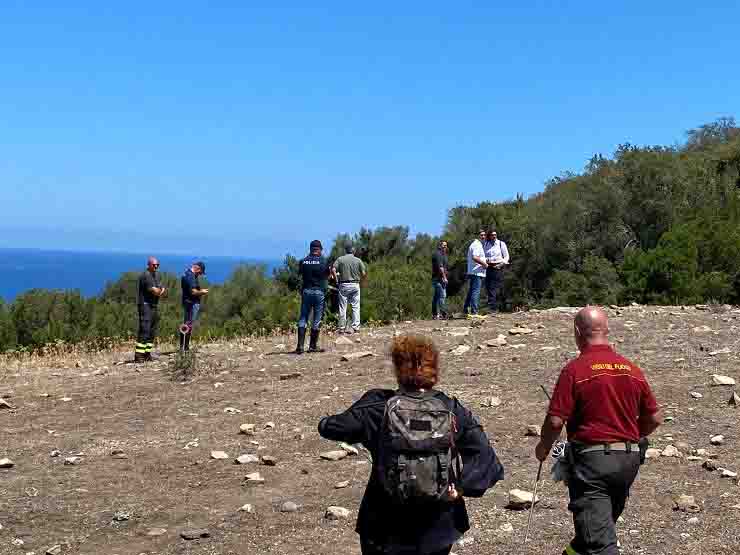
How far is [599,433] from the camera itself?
15.5 ft

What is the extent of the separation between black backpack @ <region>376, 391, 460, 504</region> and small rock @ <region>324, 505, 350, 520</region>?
127 inches

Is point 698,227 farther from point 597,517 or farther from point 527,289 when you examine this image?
point 597,517

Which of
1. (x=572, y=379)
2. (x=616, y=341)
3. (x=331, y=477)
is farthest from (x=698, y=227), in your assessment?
(x=572, y=379)

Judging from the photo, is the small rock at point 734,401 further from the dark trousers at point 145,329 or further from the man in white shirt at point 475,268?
the dark trousers at point 145,329

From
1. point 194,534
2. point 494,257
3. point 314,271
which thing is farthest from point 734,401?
point 494,257

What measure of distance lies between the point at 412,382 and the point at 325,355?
10.5 m

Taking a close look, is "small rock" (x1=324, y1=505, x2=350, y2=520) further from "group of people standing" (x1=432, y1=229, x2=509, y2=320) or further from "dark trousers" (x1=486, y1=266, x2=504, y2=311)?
"dark trousers" (x1=486, y1=266, x2=504, y2=311)

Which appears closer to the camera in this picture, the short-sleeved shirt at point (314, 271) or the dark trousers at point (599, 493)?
the dark trousers at point (599, 493)

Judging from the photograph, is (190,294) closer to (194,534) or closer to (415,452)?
(194,534)

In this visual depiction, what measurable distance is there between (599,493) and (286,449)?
4861 millimetres

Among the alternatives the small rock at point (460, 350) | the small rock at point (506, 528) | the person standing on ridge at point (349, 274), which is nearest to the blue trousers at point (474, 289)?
the person standing on ridge at point (349, 274)

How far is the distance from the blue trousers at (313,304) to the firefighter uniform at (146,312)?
257 centimetres

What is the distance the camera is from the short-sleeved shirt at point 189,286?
14867 mm

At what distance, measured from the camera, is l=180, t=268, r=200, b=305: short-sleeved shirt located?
48.8 feet
